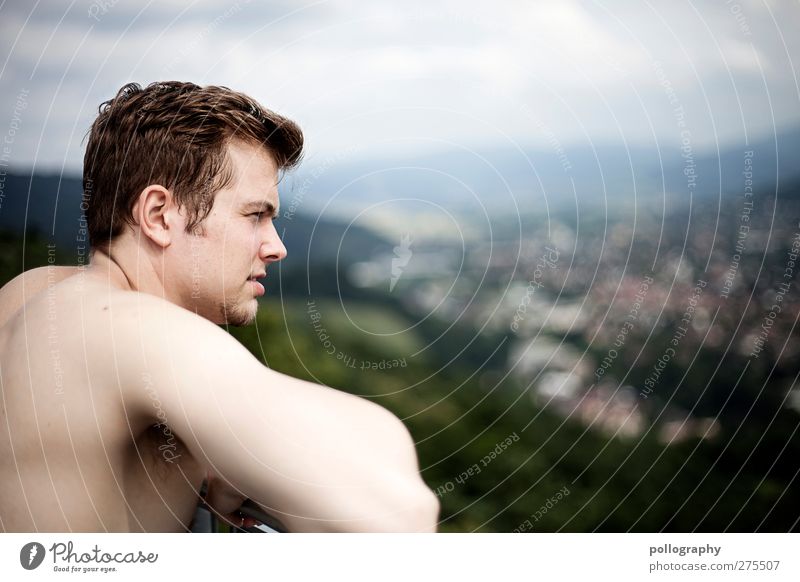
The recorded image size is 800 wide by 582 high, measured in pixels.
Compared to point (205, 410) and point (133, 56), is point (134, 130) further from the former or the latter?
point (205, 410)

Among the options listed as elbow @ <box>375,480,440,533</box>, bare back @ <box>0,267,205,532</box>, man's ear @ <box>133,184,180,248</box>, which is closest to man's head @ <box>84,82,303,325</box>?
man's ear @ <box>133,184,180,248</box>

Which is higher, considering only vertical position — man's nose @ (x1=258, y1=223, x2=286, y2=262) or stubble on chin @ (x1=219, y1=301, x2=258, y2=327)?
man's nose @ (x1=258, y1=223, x2=286, y2=262)

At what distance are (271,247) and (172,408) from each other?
313mm

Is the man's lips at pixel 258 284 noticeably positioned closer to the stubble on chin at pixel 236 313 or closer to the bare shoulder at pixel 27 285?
the stubble on chin at pixel 236 313

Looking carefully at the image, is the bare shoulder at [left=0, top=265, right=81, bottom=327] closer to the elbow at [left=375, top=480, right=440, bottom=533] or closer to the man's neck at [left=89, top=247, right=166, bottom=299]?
the man's neck at [left=89, top=247, right=166, bottom=299]

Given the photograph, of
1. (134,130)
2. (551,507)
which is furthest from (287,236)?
(551,507)

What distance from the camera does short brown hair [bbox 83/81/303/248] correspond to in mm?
1119

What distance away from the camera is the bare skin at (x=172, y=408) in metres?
0.98

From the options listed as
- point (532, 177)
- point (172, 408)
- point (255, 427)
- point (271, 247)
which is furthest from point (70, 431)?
point (532, 177)

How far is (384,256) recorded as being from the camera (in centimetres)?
138

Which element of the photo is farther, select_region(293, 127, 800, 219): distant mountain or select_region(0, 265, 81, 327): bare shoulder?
select_region(293, 127, 800, 219): distant mountain

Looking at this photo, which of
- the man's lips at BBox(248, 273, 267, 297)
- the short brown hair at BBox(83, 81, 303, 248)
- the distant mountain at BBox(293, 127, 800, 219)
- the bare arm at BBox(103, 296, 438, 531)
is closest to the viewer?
the bare arm at BBox(103, 296, 438, 531)

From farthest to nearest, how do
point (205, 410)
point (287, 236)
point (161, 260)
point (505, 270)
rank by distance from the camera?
point (505, 270)
point (287, 236)
point (161, 260)
point (205, 410)

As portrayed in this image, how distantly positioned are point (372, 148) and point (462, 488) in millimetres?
622
